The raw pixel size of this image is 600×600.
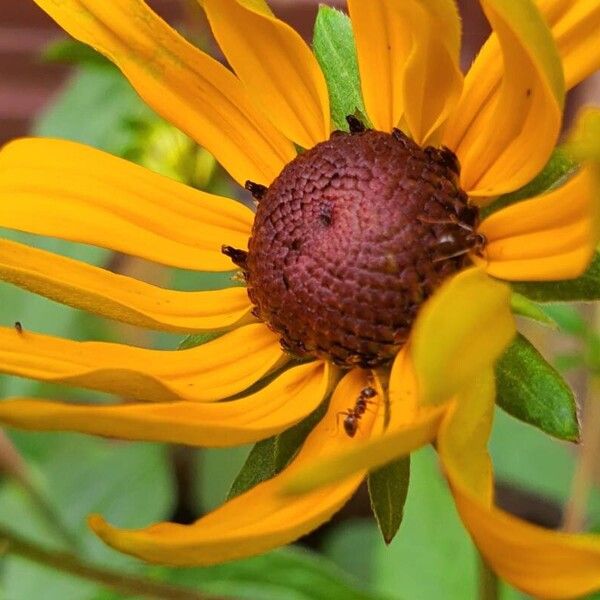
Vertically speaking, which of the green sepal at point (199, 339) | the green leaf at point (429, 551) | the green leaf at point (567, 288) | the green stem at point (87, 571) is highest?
the green leaf at point (567, 288)

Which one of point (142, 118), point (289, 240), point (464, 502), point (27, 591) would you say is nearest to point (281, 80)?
point (289, 240)

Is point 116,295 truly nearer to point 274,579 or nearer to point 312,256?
point 312,256

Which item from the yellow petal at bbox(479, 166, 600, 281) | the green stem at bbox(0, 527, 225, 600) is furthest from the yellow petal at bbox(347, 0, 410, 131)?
the green stem at bbox(0, 527, 225, 600)

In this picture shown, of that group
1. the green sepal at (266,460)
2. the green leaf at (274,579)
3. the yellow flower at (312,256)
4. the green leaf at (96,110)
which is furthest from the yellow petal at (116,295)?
the green leaf at (96,110)

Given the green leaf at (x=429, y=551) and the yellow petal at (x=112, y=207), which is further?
the green leaf at (x=429, y=551)

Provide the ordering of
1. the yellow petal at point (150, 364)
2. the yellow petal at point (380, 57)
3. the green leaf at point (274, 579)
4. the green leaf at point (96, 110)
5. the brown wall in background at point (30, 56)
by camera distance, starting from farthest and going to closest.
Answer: the brown wall in background at point (30, 56), the green leaf at point (96, 110), the green leaf at point (274, 579), the yellow petal at point (380, 57), the yellow petal at point (150, 364)

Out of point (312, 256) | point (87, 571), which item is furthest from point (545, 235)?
point (87, 571)

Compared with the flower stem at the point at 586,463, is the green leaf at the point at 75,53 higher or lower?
higher

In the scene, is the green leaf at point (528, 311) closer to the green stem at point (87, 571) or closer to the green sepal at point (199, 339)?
the green sepal at point (199, 339)

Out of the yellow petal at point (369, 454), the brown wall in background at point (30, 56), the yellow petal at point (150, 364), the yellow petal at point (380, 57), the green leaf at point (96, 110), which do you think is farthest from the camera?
the brown wall in background at point (30, 56)
